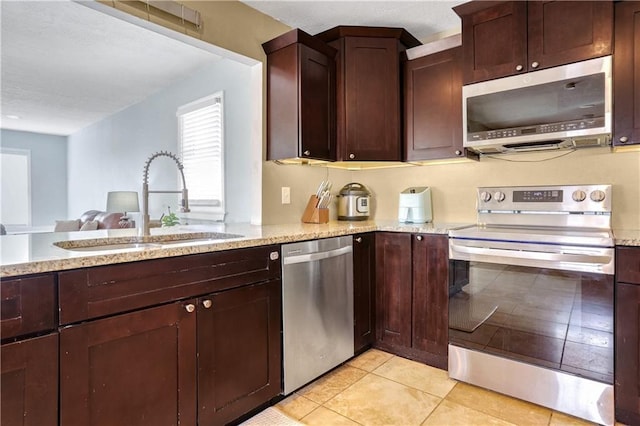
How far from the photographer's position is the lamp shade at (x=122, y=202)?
4750 millimetres

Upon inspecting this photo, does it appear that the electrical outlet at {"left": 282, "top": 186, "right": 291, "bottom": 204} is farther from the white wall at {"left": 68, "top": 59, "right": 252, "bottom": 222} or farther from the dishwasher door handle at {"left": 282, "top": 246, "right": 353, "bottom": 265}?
the dishwasher door handle at {"left": 282, "top": 246, "right": 353, "bottom": 265}

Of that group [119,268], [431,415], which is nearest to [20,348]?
[119,268]

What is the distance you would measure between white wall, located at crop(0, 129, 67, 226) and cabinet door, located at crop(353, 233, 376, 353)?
6.98m

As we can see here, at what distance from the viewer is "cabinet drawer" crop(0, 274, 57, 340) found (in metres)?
1.01

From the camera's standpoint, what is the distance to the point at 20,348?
1.04 metres

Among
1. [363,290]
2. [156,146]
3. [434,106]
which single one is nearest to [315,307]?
[363,290]

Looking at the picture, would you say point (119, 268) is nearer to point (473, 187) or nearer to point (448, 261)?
point (448, 261)

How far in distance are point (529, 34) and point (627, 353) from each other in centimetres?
171

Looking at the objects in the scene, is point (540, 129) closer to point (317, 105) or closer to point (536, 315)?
point (536, 315)

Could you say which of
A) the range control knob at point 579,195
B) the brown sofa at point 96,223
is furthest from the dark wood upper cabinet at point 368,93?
the brown sofa at point 96,223

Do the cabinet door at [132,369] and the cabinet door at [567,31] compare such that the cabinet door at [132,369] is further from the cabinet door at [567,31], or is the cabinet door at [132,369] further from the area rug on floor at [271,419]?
the cabinet door at [567,31]

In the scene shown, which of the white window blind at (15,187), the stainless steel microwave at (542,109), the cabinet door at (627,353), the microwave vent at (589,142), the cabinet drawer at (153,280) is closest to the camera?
the cabinet drawer at (153,280)

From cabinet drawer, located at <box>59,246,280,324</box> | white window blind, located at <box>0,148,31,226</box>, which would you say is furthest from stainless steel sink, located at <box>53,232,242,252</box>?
white window blind, located at <box>0,148,31,226</box>

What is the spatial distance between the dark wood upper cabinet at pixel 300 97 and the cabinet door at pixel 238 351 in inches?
41.0
